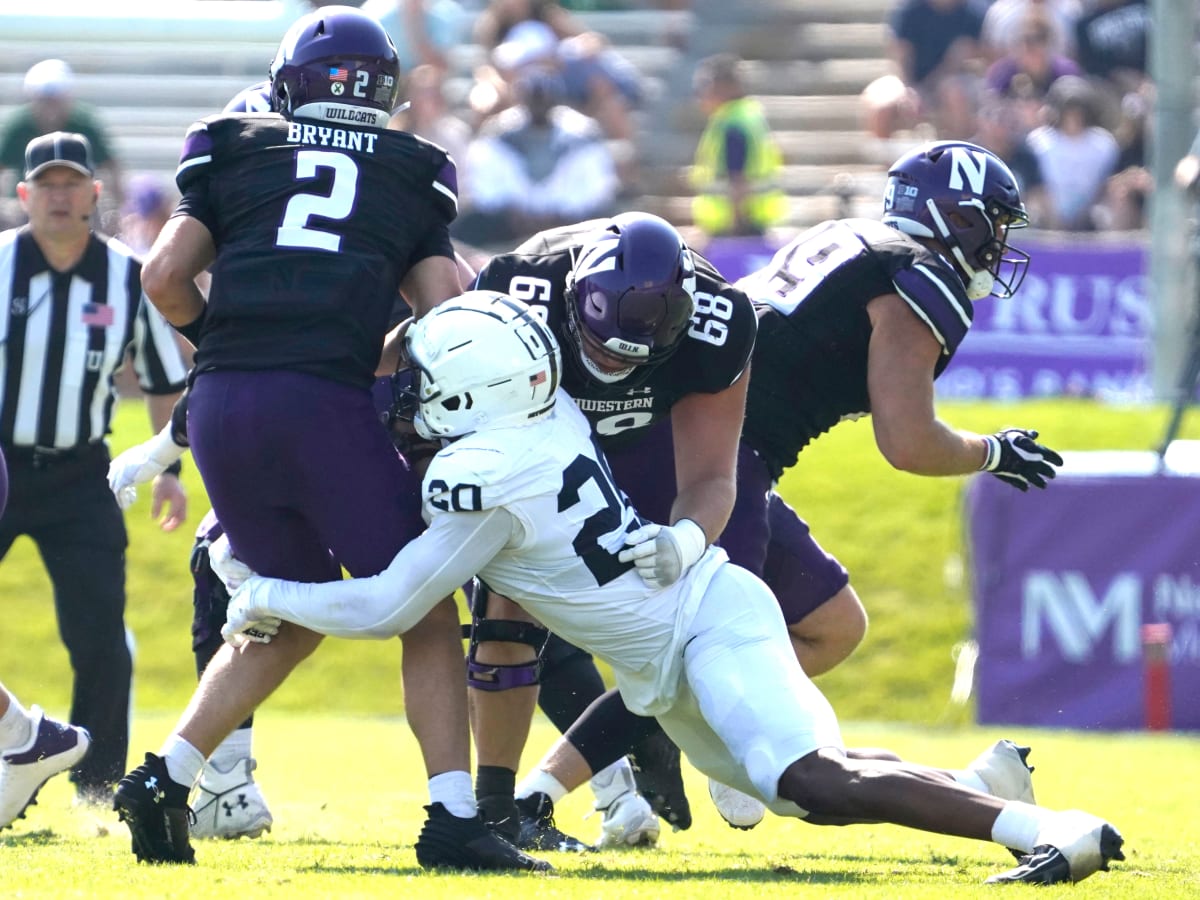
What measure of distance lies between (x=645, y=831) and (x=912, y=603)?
4710 millimetres

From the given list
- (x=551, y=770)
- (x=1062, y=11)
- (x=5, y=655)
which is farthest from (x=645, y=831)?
(x=1062, y=11)

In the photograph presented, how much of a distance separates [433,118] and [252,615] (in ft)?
32.4

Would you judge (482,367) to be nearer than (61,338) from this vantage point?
Yes

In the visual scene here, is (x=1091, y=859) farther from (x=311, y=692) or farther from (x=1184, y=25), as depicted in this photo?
(x=1184, y=25)

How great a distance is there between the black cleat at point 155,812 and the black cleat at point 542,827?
888mm

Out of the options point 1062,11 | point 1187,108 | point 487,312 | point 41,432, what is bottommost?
point 41,432

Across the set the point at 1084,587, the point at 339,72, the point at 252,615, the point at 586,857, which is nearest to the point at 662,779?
the point at 586,857

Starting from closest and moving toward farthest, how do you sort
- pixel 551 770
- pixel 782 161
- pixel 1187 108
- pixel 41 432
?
pixel 551 770 < pixel 41 432 < pixel 1187 108 < pixel 782 161

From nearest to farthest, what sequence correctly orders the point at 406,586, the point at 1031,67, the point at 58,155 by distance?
the point at 406,586 < the point at 58,155 < the point at 1031,67

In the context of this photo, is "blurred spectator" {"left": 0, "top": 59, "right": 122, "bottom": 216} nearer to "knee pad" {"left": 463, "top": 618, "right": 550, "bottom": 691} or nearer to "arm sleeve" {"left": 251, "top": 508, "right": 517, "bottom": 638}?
"knee pad" {"left": 463, "top": 618, "right": 550, "bottom": 691}

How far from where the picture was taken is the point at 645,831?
5.36m

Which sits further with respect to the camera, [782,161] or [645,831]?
[782,161]

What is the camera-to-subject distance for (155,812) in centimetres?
449

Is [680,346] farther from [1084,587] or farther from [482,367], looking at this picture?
[1084,587]
